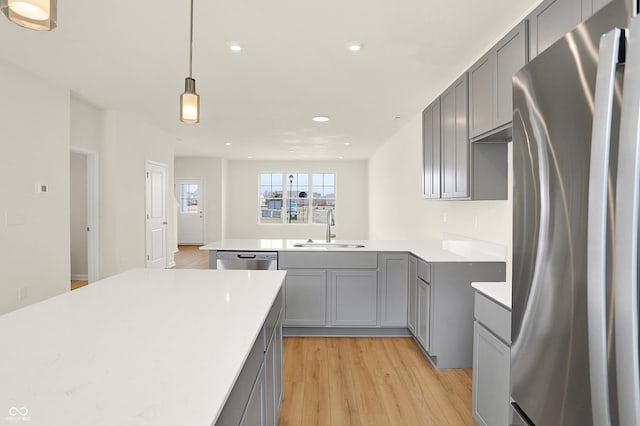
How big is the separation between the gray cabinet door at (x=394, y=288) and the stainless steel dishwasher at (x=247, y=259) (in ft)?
3.33

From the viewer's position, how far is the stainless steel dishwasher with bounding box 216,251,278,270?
353 centimetres

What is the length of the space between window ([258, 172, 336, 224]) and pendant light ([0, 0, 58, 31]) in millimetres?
9898

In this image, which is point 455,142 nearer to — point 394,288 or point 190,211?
point 394,288

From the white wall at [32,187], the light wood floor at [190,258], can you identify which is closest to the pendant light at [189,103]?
the white wall at [32,187]

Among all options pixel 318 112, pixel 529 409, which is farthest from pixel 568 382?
pixel 318 112

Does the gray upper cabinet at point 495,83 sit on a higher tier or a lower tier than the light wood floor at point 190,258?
higher

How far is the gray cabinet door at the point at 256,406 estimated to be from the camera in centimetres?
116

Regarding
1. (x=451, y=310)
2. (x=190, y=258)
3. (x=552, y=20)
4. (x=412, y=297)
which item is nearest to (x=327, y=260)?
(x=412, y=297)

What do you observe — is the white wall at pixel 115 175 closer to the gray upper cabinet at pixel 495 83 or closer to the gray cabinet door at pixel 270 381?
the gray cabinet door at pixel 270 381

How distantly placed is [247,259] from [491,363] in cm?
233

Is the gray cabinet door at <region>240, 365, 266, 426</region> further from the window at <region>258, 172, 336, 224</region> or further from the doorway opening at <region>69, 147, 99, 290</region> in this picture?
the window at <region>258, 172, 336, 224</region>

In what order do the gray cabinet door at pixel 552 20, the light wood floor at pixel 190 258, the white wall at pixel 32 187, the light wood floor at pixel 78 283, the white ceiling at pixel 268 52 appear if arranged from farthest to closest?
the light wood floor at pixel 190 258
the light wood floor at pixel 78 283
the white wall at pixel 32 187
the white ceiling at pixel 268 52
the gray cabinet door at pixel 552 20

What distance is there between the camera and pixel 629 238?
0.63 metres

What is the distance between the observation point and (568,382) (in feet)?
2.74
